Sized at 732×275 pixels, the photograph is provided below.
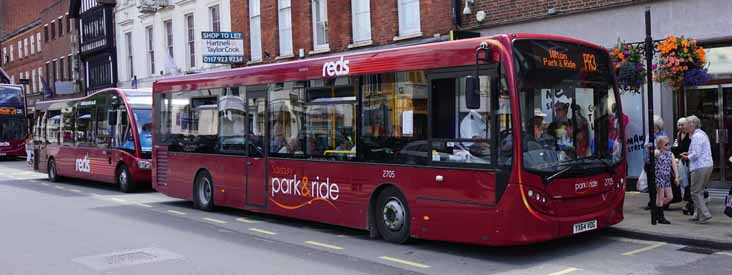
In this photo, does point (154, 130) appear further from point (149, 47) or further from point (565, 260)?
point (149, 47)

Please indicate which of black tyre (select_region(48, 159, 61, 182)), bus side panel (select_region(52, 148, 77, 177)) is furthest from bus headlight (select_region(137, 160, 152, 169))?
black tyre (select_region(48, 159, 61, 182))

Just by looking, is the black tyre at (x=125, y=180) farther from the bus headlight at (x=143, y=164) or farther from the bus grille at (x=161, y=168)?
the bus grille at (x=161, y=168)

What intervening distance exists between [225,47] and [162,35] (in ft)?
28.5

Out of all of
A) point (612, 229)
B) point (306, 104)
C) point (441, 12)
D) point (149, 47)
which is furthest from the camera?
point (149, 47)

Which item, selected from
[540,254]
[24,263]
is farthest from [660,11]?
[24,263]

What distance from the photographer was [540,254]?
852cm

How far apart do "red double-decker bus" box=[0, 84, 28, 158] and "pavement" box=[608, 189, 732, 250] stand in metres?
33.4

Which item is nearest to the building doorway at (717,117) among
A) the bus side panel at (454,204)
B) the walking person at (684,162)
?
the walking person at (684,162)

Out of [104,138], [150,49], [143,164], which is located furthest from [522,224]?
[150,49]

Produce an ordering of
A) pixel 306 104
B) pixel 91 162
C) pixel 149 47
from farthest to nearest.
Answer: pixel 149 47 < pixel 91 162 < pixel 306 104

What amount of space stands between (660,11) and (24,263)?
11.4 metres

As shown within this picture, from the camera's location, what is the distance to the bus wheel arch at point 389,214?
29.9 ft

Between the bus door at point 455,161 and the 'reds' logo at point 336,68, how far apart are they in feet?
5.30

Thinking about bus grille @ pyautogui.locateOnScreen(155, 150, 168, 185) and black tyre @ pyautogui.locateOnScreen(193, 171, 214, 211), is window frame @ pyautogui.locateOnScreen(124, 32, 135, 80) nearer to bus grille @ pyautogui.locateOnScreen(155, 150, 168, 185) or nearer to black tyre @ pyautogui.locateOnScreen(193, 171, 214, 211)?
bus grille @ pyautogui.locateOnScreen(155, 150, 168, 185)
